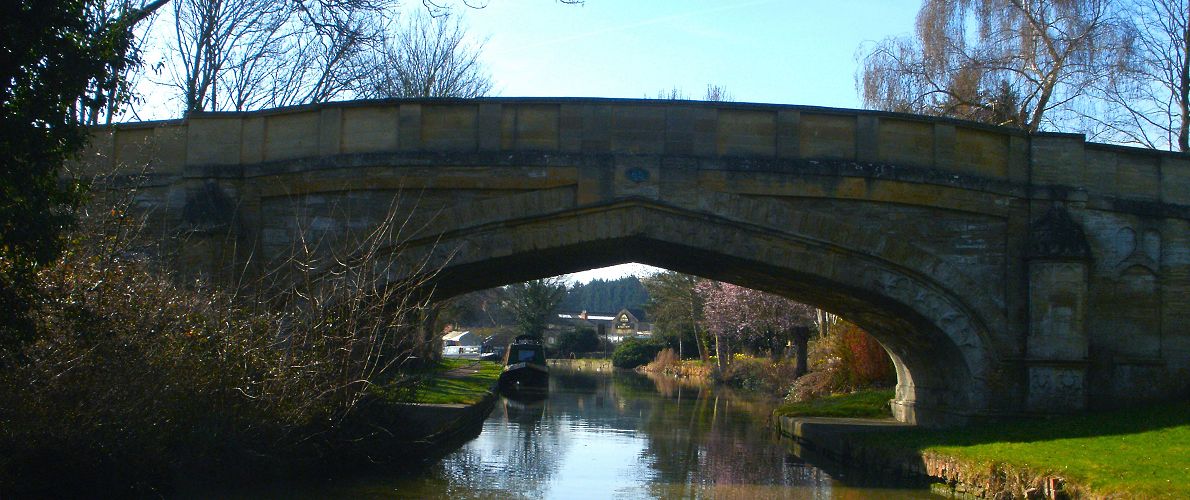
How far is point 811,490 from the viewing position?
13188 millimetres

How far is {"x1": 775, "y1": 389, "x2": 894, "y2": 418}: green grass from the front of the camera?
2064cm

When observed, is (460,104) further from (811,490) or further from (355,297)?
A: (811,490)

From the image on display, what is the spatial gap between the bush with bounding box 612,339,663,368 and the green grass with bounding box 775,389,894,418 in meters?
39.2

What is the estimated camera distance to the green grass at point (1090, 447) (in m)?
10.1

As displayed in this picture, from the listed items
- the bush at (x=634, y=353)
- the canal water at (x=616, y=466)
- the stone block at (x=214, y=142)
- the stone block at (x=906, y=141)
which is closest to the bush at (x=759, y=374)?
the canal water at (x=616, y=466)

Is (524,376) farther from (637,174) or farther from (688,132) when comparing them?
(688,132)

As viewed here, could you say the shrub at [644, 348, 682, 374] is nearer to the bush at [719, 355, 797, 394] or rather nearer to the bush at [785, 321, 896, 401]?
the bush at [719, 355, 797, 394]

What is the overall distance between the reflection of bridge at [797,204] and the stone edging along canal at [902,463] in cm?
184

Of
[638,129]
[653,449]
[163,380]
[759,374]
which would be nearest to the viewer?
[163,380]

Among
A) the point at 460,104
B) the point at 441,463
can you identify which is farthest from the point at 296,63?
the point at 441,463

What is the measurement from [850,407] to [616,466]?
755 cm

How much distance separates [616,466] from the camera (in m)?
15.1

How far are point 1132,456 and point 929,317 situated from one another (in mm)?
4509

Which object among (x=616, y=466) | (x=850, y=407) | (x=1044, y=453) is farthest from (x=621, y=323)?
(x=1044, y=453)
